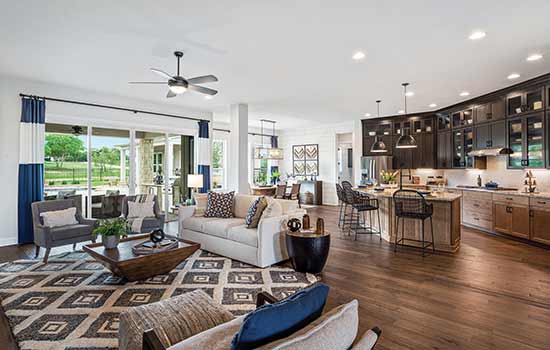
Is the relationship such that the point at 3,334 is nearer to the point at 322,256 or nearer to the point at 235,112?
the point at 322,256

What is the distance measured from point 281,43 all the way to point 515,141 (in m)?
5.05

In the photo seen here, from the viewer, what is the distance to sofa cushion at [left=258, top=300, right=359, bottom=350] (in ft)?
3.17

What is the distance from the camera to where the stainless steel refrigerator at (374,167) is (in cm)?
877

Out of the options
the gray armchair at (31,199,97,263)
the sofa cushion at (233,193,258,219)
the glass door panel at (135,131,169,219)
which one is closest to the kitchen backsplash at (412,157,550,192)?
the sofa cushion at (233,193,258,219)

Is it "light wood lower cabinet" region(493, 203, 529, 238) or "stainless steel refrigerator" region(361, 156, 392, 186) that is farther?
"stainless steel refrigerator" region(361, 156, 392, 186)

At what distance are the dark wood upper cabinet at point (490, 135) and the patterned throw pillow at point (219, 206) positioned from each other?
550cm

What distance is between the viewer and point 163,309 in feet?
6.27

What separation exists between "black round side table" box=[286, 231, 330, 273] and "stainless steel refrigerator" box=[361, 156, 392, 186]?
5.40m

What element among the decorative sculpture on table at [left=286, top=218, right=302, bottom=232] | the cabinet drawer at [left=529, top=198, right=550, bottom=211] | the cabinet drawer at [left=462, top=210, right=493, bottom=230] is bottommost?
the cabinet drawer at [left=462, top=210, right=493, bottom=230]

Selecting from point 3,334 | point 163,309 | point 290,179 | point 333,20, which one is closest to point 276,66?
point 333,20

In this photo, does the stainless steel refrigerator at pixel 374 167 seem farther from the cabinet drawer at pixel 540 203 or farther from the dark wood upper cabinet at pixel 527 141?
the cabinet drawer at pixel 540 203

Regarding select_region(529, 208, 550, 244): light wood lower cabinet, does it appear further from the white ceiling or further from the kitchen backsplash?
the white ceiling

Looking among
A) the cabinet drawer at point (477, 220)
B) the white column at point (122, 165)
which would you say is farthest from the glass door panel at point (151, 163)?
the cabinet drawer at point (477, 220)

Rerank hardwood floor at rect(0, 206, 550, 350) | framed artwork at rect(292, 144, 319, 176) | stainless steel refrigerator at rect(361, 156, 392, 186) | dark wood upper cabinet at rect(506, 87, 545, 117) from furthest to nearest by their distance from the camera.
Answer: framed artwork at rect(292, 144, 319, 176), stainless steel refrigerator at rect(361, 156, 392, 186), dark wood upper cabinet at rect(506, 87, 545, 117), hardwood floor at rect(0, 206, 550, 350)
